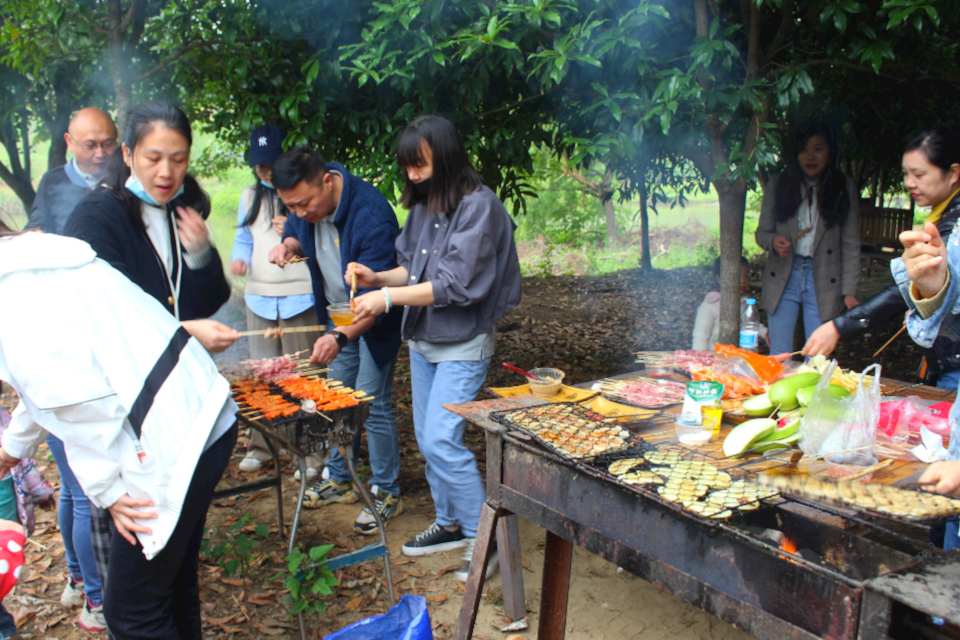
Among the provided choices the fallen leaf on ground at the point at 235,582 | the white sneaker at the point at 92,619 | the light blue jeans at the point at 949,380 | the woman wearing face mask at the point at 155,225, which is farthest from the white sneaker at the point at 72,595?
the light blue jeans at the point at 949,380

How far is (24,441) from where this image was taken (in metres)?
2.38

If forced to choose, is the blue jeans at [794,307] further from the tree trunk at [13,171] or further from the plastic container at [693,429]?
the tree trunk at [13,171]

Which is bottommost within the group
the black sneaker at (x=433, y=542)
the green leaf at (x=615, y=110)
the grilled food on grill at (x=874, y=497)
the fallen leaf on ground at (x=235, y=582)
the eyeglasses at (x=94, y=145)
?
the fallen leaf on ground at (x=235, y=582)

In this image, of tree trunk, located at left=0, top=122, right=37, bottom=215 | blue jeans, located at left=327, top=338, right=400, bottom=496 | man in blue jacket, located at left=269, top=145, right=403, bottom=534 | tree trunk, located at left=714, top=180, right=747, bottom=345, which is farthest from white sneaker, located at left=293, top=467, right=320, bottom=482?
tree trunk, located at left=0, top=122, right=37, bottom=215

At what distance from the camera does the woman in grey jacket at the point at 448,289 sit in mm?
3250

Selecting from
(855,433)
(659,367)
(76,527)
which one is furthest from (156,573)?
(659,367)

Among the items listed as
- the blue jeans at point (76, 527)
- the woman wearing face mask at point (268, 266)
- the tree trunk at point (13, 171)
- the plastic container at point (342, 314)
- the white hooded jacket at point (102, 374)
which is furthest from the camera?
the tree trunk at point (13, 171)

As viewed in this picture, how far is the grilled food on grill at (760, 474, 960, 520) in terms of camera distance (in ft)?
6.11

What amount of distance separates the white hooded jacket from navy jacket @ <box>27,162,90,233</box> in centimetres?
244

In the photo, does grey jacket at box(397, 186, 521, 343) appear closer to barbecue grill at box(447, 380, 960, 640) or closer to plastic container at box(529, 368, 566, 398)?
plastic container at box(529, 368, 566, 398)

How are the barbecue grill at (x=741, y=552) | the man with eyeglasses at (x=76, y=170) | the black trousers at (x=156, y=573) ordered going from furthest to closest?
the man with eyeglasses at (x=76, y=170), the black trousers at (x=156, y=573), the barbecue grill at (x=741, y=552)

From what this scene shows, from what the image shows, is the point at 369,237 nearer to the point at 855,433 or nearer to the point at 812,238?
the point at 855,433

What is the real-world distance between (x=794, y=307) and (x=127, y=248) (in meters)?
4.46

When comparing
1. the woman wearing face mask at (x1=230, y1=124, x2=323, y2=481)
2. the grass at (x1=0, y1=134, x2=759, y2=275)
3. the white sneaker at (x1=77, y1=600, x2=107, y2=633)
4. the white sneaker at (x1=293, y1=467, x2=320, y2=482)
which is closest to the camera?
the white sneaker at (x1=77, y1=600, x2=107, y2=633)
